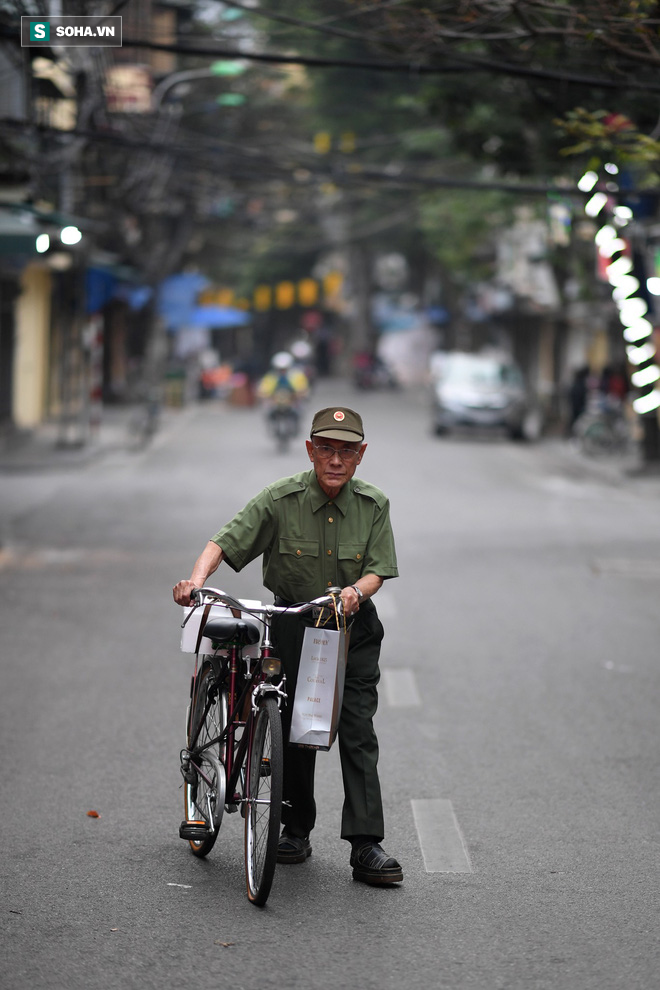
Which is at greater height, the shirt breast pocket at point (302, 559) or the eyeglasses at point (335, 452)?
the eyeglasses at point (335, 452)

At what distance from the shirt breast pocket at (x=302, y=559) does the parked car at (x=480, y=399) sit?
29654 mm

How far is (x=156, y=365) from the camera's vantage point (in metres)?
43.1

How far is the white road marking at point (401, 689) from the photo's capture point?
892 cm

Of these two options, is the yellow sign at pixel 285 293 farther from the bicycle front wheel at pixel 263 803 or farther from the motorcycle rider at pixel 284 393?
the bicycle front wheel at pixel 263 803

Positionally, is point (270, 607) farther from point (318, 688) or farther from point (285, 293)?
point (285, 293)

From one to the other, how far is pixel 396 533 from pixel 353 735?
11.7 metres

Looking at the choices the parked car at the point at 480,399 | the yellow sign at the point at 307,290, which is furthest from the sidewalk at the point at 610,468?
the yellow sign at the point at 307,290

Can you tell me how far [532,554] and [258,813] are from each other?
413 inches

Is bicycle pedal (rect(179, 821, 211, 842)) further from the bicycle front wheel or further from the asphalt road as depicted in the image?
the bicycle front wheel

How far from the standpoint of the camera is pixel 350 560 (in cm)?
561

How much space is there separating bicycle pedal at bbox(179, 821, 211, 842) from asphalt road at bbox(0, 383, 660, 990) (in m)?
0.11

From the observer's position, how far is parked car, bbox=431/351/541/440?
3509cm

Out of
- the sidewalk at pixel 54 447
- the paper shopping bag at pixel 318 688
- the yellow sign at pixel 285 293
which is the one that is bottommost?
the sidewalk at pixel 54 447

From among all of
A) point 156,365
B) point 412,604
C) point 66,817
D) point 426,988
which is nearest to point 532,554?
point 412,604
